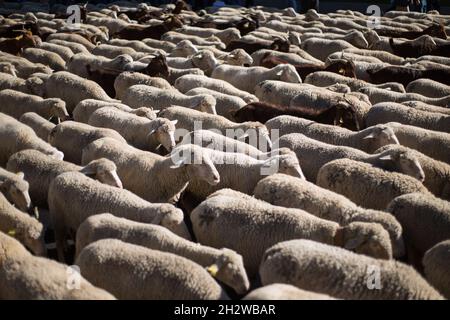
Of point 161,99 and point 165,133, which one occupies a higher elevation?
point 165,133

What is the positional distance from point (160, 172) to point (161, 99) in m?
2.58

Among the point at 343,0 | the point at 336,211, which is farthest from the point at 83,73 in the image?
the point at 343,0

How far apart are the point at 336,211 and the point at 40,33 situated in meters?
10.8

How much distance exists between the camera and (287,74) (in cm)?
980

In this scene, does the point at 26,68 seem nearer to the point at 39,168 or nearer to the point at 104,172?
the point at 39,168

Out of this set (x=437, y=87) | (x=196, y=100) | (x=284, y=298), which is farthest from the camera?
(x=437, y=87)

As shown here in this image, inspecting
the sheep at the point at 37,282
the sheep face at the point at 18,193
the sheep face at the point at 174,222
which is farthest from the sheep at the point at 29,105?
the sheep at the point at 37,282

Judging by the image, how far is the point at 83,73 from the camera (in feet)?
35.3

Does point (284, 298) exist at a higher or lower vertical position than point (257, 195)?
higher

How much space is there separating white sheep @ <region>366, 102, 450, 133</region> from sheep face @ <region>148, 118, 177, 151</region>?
2.73m

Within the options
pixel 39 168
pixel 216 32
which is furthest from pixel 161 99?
pixel 216 32

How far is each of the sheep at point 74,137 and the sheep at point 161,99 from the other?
1409 mm
